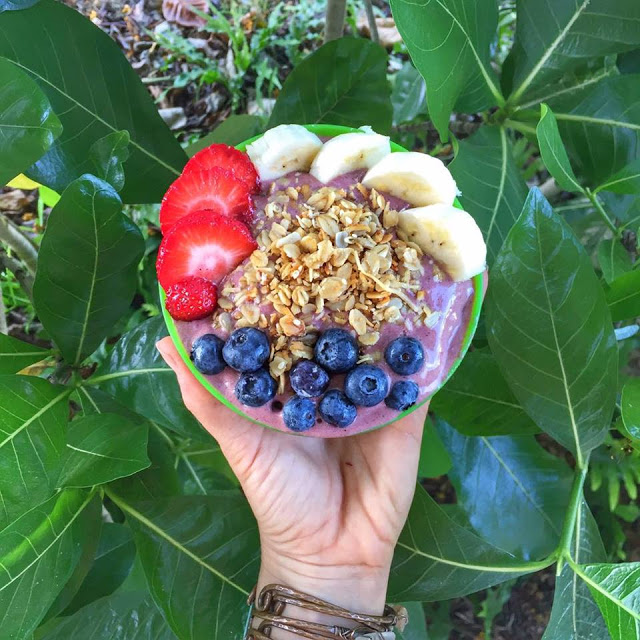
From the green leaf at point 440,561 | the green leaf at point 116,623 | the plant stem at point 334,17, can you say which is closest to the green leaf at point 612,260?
the green leaf at point 440,561

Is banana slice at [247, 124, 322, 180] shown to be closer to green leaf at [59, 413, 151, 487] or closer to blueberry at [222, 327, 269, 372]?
blueberry at [222, 327, 269, 372]

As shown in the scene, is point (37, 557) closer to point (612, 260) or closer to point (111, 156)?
point (111, 156)

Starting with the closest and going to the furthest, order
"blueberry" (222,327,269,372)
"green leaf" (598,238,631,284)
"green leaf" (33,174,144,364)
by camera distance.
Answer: "blueberry" (222,327,269,372) < "green leaf" (33,174,144,364) < "green leaf" (598,238,631,284)

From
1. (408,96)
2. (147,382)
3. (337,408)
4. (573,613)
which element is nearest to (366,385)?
(337,408)

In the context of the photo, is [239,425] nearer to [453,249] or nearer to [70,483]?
[70,483]

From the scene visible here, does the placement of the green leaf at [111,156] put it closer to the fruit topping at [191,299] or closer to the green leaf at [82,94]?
the green leaf at [82,94]

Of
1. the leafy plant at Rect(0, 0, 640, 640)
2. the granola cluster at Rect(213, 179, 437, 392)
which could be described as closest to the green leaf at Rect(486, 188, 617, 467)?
the leafy plant at Rect(0, 0, 640, 640)
